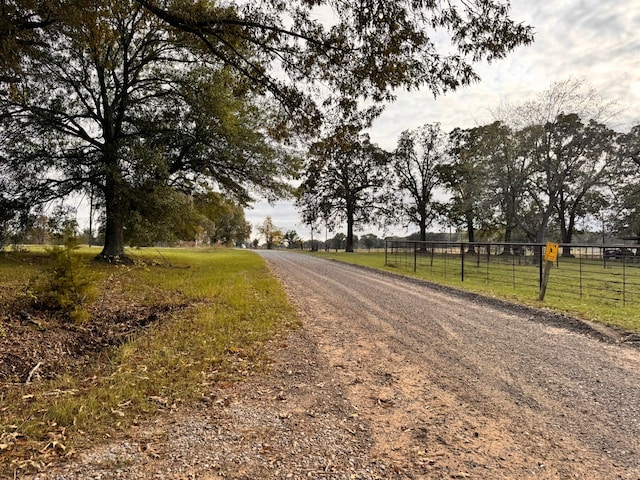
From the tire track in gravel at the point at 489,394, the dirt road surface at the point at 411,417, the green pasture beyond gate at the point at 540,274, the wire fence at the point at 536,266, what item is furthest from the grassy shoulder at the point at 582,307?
the dirt road surface at the point at 411,417

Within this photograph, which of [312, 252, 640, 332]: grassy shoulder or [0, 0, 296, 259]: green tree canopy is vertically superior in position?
[0, 0, 296, 259]: green tree canopy

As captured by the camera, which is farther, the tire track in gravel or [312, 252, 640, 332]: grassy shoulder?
[312, 252, 640, 332]: grassy shoulder

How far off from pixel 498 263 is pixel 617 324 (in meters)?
6.78

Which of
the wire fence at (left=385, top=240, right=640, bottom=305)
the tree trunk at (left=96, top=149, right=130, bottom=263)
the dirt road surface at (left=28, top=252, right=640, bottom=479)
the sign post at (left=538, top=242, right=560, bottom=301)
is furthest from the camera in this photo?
the tree trunk at (left=96, top=149, right=130, bottom=263)

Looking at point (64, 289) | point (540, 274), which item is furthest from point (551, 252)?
point (64, 289)

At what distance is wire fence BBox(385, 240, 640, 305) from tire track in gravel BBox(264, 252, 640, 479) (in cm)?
412

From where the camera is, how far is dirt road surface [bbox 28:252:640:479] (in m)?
2.34

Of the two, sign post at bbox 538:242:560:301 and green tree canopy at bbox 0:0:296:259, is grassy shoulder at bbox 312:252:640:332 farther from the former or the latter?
green tree canopy at bbox 0:0:296:259

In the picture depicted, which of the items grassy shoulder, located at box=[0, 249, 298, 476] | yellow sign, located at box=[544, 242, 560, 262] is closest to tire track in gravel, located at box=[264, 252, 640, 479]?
Answer: grassy shoulder, located at box=[0, 249, 298, 476]

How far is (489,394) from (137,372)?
3.69 m

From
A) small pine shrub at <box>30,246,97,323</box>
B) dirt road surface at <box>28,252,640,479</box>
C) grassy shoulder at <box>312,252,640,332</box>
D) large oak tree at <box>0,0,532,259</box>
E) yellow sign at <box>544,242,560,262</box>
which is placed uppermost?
large oak tree at <box>0,0,532,259</box>

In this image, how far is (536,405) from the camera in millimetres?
3189

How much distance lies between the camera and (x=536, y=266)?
11867mm

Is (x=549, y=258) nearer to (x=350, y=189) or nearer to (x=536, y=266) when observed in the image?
(x=536, y=266)
